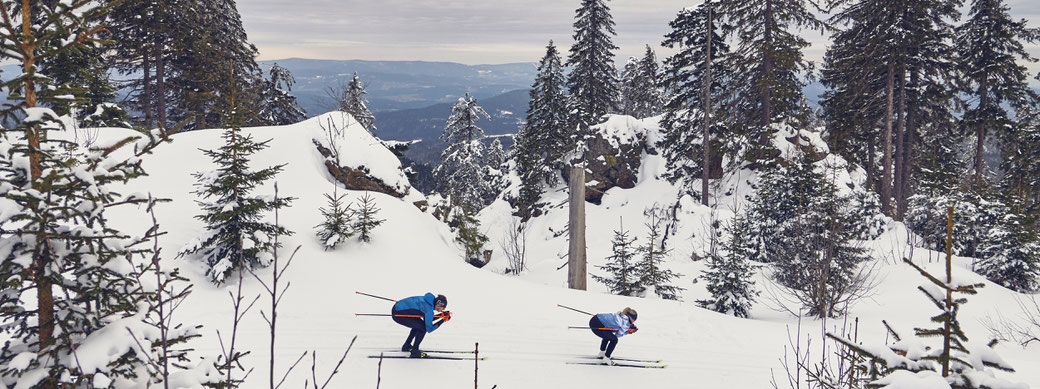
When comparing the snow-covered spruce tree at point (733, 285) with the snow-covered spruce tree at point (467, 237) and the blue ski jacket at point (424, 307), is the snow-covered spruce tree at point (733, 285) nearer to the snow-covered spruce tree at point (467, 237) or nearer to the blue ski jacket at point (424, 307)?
the blue ski jacket at point (424, 307)

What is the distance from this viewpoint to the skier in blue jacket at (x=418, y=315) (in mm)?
7668

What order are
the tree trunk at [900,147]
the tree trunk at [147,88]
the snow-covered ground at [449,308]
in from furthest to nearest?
the tree trunk at [900,147]
the tree trunk at [147,88]
the snow-covered ground at [449,308]

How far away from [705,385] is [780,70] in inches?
752

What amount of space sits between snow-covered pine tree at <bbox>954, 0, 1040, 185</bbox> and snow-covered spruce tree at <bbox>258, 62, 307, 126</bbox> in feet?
102

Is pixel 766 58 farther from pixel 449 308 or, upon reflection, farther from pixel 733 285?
pixel 449 308

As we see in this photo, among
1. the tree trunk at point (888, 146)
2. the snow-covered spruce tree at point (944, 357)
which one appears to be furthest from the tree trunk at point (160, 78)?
the tree trunk at point (888, 146)

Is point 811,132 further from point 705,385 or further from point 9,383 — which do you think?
point 9,383

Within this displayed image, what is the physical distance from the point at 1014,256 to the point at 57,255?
2051 cm

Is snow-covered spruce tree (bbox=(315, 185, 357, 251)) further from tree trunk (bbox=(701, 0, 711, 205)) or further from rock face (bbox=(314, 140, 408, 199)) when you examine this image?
tree trunk (bbox=(701, 0, 711, 205))

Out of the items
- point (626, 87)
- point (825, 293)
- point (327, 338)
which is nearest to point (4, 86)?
point (327, 338)

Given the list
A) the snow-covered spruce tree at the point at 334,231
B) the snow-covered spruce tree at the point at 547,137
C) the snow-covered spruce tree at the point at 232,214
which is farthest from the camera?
the snow-covered spruce tree at the point at 547,137

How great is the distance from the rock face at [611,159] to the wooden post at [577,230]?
52.3 ft

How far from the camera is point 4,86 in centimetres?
318

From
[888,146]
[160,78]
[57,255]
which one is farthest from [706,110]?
[57,255]
